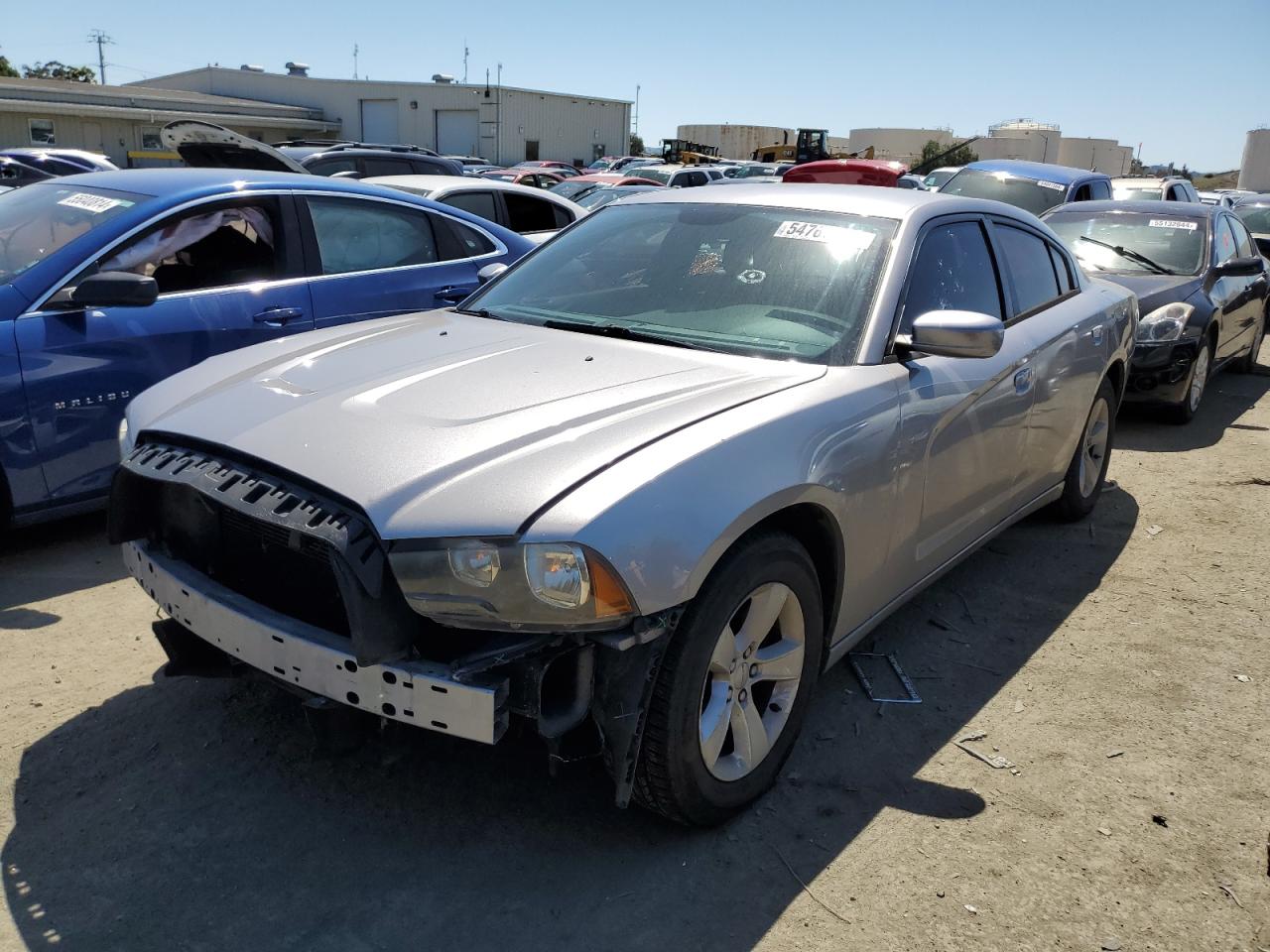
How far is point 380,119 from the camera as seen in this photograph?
4666 cm

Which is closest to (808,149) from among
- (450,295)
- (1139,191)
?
(1139,191)

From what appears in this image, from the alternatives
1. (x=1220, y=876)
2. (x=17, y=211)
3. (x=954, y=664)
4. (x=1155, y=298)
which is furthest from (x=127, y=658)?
(x=1155, y=298)

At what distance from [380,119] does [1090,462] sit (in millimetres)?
46570

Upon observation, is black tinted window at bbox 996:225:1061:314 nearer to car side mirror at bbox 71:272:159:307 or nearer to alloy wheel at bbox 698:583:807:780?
alloy wheel at bbox 698:583:807:780

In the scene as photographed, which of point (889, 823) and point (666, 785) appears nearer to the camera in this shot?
point (666, 785)

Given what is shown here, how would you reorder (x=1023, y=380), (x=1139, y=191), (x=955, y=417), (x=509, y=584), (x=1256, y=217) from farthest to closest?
(x=1256, y=217)
(x=1139, y=191)
(x=1023, y=380)
(x=955, y=417)
(x=509, y=584)

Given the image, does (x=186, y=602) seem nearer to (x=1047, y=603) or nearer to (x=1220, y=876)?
(x=1220, y=876)

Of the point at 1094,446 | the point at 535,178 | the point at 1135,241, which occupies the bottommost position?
the point at 1094,446

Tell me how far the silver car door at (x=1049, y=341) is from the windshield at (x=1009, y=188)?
6.53 m

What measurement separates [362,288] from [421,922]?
3.79 m

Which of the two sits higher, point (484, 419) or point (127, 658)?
point (484, 419)

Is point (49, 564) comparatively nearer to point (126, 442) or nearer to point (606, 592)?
point (126, 442)

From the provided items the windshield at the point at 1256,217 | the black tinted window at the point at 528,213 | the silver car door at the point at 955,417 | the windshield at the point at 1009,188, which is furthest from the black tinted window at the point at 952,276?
the windshield at the point at 1256,217

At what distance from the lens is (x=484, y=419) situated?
2635mm
